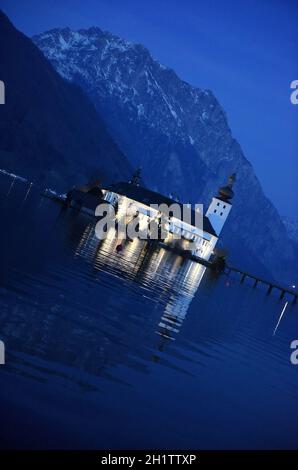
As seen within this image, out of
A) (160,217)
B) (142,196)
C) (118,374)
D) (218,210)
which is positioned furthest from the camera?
(218,210)

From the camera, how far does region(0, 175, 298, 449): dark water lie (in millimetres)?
11297

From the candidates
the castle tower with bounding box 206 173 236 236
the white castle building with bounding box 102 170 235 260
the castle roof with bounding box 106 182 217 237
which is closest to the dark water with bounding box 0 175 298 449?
the white castle building with bounding box 102 170 235 260

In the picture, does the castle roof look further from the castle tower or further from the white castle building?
the castle tower

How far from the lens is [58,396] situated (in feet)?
39.4

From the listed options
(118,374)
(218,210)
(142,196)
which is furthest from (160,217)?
(118,374)

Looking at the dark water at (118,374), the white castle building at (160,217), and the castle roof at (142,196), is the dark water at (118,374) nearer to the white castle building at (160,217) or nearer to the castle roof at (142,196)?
the white castle building at (160,217)

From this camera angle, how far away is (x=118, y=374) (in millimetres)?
15352

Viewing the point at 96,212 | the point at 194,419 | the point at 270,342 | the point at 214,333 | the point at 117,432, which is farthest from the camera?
the point at 96,212

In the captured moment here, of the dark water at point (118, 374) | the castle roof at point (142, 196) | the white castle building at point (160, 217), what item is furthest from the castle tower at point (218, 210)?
the dark water at point (118, 374)

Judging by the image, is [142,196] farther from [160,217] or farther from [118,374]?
[118,374]
